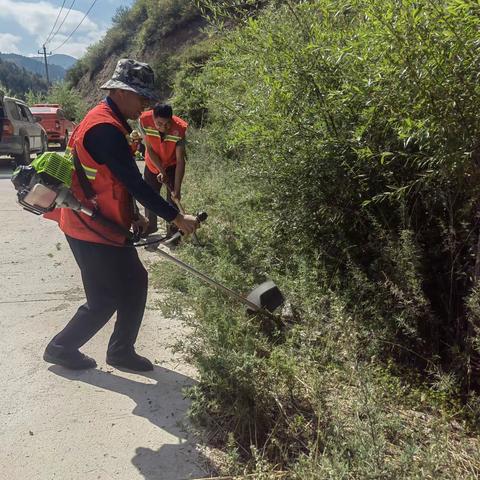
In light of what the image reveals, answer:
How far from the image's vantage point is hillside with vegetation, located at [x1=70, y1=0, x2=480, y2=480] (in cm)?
255

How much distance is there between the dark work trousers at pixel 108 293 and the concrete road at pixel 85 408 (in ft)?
0.82

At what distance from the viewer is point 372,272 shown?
385 centimetres

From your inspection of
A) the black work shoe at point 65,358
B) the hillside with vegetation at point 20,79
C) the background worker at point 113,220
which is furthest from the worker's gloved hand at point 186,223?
the hillside with vegetation at point 20,79

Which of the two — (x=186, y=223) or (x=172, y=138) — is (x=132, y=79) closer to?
(x=186, y=223)

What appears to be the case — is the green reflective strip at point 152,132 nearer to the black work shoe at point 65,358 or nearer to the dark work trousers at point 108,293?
the dark work trousers at point 108,293

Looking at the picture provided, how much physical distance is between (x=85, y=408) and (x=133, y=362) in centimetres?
52

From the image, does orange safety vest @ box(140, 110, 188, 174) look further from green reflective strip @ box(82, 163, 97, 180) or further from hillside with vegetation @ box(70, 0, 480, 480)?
green reflective strip @ box(82, 163, 97, 180)

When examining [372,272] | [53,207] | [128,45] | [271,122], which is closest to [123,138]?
[53,207]

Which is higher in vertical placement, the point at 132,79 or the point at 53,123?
the point at 132,79

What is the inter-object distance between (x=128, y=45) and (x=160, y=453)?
34.3m

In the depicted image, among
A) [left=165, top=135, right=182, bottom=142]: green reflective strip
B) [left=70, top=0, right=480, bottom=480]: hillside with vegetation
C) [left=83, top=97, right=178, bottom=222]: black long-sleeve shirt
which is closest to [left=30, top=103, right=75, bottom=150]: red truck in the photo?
[left=165, top=135, right=182, bottom=142]: green reflective strip

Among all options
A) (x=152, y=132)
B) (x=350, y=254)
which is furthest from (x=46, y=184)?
(x=152, y=132)

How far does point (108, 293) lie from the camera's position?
3414 millimetres

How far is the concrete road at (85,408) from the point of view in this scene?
266 centimetres
